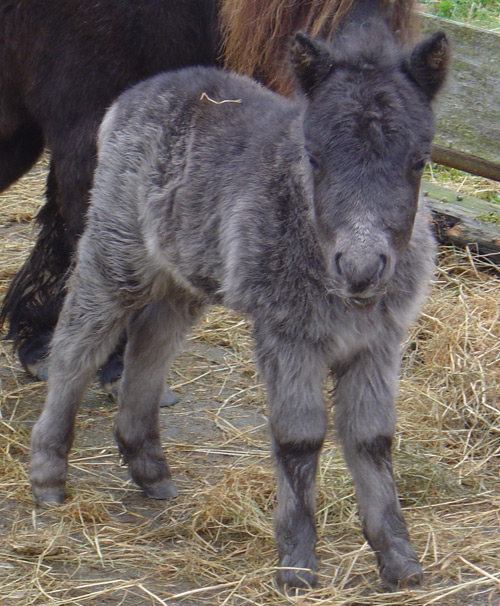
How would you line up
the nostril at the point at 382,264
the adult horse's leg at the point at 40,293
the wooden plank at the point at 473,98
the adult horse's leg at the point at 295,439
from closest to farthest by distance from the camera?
1. the nostril at the point at 382,264
2. the adult horse's leg at the point at 295,439
3. the adult horse's leg at the point at 40,293
4. the wooden plank at the point at 473,98

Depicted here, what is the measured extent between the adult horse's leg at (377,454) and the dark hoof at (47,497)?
1.27 meters

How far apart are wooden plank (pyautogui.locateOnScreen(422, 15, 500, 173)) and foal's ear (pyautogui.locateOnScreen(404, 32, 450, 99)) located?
2596mm

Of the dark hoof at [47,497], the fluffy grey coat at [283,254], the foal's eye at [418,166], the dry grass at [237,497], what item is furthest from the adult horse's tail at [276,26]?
the dark hoof at [47,497]

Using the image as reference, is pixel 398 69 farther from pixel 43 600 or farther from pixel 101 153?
pixel 43 600

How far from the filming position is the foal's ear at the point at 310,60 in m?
2.95

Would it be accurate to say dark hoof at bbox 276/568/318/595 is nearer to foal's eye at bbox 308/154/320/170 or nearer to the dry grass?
the dry grass

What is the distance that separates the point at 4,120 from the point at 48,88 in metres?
0.41

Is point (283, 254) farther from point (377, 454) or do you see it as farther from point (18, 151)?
point (18, 151)

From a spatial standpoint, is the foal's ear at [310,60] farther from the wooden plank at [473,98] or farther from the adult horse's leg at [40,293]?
the wooden plank at [473,98]

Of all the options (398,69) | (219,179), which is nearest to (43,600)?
(219,179)

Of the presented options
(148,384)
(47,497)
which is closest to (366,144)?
(148,384)

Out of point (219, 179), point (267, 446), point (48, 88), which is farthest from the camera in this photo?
point (267, 446)

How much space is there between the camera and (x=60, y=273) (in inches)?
193

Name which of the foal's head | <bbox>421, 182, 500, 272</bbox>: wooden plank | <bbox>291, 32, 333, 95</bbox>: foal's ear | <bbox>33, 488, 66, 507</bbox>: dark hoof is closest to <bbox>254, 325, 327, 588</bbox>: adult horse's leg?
the foal's head
